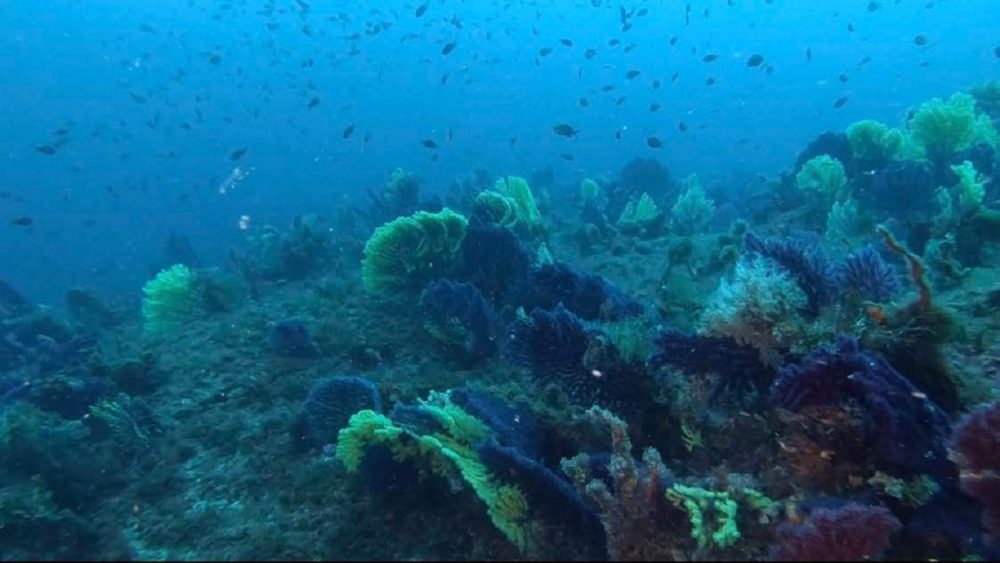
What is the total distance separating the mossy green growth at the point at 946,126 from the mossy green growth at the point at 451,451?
11599mm

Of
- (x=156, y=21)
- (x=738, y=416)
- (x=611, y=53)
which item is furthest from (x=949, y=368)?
(x=156, y=21)

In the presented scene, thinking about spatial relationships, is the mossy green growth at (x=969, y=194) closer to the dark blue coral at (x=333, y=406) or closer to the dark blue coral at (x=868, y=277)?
the dark blue coral at (x=868, y=277)

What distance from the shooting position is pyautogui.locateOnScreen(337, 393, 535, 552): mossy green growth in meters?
3.51

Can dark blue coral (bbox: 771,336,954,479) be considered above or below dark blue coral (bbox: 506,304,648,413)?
below

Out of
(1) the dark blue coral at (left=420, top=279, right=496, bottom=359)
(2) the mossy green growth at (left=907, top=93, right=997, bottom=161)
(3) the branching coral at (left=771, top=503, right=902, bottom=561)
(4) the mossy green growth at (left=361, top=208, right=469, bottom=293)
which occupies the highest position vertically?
(2) the mossy green growth at (left=907, top=93, right=997, bottom=161)

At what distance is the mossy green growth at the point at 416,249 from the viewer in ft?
27.7

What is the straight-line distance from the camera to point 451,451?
12.6ft

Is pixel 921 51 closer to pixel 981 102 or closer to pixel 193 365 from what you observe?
pixel 981 102

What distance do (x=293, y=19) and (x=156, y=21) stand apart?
3344 cm

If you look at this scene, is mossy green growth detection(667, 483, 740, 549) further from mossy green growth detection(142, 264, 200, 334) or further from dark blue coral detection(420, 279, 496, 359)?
mossy green growth detection(142, 264, 200, 334)

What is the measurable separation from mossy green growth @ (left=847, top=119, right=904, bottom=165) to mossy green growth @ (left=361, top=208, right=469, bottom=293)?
28.6ft

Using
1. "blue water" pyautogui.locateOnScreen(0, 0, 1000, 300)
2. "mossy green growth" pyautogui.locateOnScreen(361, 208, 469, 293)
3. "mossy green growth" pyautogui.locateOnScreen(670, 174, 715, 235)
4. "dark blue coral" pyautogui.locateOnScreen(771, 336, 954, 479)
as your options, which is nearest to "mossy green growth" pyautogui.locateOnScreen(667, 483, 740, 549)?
"dark blue coral" pyautogui.locateOnScreen(771, 336, 954, 479)

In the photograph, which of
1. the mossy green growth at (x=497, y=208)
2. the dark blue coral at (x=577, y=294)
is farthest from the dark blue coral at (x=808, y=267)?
the mossy green growth at (x=497, y=208)

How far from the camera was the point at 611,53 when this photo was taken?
123m
